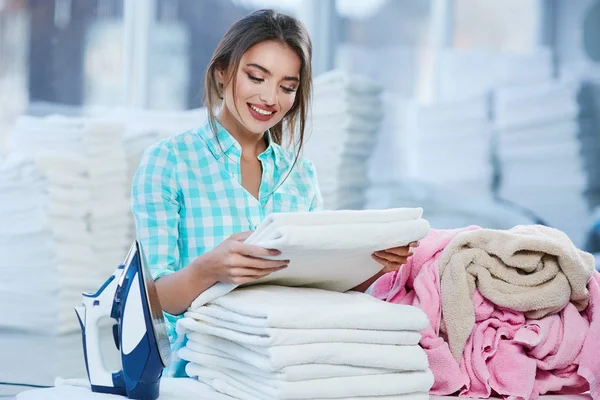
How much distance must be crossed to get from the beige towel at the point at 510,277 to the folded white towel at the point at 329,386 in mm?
129

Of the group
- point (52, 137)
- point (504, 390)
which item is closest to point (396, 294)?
point (504, 390)

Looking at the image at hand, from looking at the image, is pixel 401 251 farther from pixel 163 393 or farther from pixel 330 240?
pixel 163 393

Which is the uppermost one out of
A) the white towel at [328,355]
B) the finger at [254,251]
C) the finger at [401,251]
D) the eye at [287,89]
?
the eye at [287,89]

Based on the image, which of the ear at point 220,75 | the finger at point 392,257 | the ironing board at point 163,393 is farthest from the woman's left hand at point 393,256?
the ear at point 220,75

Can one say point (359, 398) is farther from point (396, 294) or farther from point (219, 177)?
point (219, 177)

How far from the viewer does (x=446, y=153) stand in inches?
106

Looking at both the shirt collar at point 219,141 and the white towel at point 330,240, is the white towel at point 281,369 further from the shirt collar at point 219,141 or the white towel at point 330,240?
the shirt collar at point 219,141

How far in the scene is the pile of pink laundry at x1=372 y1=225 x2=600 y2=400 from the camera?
→ 43.7 inches

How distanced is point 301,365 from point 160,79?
6.08ft

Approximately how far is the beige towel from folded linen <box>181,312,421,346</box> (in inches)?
5.3

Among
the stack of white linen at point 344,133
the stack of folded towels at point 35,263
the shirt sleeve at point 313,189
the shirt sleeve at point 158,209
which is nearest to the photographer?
the shirt sleeve at point 158,209

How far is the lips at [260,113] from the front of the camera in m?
1.31

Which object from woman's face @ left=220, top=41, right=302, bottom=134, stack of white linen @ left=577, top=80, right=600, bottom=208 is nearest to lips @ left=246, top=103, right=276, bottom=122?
woman's face @ left=220, top=41, right=302, bottom=134

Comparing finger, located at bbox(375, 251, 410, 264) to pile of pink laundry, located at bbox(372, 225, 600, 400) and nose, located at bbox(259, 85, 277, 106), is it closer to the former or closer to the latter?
pile of pink laundry, located at bbox(372, 225, 600, 400)
